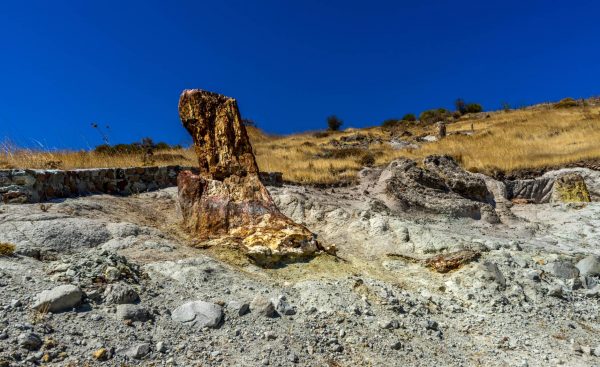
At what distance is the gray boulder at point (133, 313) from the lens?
384 centimetres

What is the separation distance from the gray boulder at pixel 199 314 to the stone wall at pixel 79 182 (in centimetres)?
444

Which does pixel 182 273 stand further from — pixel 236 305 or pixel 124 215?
pixel 124 215

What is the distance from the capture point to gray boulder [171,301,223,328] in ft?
13.1

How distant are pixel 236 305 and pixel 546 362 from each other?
3.20 metres

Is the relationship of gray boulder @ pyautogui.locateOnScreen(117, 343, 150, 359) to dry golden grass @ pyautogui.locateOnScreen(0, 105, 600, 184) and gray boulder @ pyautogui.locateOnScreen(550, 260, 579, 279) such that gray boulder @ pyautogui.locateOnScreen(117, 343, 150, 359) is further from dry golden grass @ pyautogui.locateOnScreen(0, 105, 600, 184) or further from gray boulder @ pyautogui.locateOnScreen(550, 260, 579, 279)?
dry golden grass @ pyautogui.locateOnScreen(0, 105, 600, 184)

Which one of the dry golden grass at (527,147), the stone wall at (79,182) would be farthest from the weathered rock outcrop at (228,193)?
the dry golden grass at (527,147)

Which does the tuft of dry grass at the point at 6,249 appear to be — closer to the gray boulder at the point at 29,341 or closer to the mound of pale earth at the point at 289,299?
the mound of pale earth at the point at 289,299

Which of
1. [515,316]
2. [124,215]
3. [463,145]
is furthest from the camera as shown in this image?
[463,145]

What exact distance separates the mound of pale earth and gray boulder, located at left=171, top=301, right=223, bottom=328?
15mm

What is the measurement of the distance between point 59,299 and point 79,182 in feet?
→ 16.4

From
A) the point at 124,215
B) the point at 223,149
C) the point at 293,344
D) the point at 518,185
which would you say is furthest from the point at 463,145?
the point at 293,344

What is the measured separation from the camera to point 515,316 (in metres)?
4.88

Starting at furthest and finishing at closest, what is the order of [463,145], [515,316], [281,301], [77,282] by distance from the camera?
[463,145] → [515,316] → [281,301] → [77,282]

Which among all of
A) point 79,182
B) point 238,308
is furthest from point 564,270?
point 79,182
